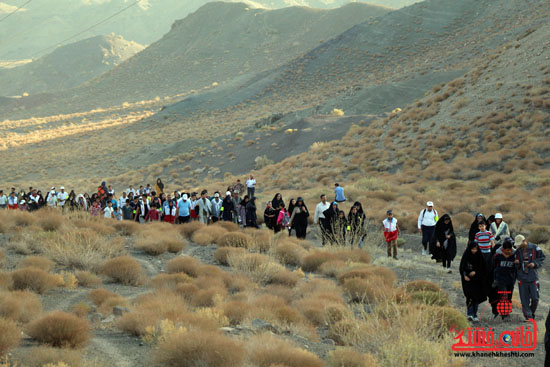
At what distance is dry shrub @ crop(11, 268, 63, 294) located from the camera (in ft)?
31.8

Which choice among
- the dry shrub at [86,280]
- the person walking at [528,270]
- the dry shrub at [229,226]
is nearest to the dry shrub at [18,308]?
the dry shrub at [86,280]

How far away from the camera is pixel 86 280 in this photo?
10.6 metres

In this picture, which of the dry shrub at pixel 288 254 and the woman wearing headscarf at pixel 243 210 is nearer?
the dry shrub at pixel 288 254

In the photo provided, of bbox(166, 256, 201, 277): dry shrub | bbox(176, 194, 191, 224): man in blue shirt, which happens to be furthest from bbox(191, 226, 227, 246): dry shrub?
bbox(166, 256, 201, 277): dry shrub

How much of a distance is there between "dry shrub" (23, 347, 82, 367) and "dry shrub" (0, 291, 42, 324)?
1.21 m

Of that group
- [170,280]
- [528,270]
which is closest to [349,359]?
[528,270]

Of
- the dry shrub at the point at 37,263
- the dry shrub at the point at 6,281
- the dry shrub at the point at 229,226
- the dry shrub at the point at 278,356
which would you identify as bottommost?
the dry shrub at the point at 278,356

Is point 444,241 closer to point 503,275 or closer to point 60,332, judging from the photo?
point 503,275

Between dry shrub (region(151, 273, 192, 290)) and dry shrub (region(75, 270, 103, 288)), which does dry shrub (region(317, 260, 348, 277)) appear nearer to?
dry shrub (region(151, 273, 192, 290))

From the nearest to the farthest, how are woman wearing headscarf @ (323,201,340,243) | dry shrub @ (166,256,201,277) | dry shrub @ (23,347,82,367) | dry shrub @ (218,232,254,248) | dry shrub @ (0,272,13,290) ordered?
dry shrub @ (23,347,82,367)
dry shrub @ (0,272,13,290)
dry shrub @ (166,256,201,277)
dry shrub @ (218,232,254,248)
woman wearing headscarf @ (323,201,340,243)

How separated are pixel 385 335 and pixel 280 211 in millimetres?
10242

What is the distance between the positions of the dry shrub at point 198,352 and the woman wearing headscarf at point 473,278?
5.03 meters

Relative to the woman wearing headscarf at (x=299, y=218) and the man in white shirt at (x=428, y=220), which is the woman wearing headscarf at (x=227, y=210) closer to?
the woman wearing headscarf at (x=299, y=218)

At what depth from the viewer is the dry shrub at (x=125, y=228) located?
15812mm
